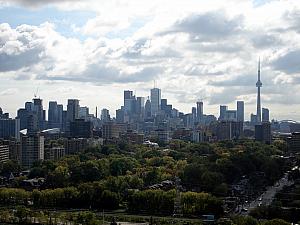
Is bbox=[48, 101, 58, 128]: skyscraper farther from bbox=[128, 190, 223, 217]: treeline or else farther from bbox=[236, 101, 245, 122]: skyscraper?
bbox=[128, 190, 223, 217]: treeline

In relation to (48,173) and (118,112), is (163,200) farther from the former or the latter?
(118,112)

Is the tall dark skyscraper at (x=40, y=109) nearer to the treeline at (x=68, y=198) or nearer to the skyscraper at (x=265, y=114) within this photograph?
the skyscraper at (x=265, y=114)

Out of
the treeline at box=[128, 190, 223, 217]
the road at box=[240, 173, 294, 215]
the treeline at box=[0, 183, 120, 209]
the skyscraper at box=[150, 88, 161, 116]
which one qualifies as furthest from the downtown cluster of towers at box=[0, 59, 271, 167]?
the treeline at box=[128, 190, 223, 217]

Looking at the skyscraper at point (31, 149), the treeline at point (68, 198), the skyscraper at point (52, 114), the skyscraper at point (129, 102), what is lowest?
the treeline at point (68, 198)

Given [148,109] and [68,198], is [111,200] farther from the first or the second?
[148,109]

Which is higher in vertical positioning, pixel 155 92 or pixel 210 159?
pixel 155 92

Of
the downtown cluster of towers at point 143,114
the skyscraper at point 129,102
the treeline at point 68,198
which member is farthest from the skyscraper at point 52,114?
the treeline at point 68,198

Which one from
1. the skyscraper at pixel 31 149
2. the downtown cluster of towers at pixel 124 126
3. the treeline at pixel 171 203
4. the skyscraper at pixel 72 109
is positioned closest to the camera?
the treeline at pixel 171 203

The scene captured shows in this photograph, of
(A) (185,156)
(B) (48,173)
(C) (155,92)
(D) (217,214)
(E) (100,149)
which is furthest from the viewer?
(C) (155,92)

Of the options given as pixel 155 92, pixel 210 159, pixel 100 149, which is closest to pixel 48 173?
pixel 210 159

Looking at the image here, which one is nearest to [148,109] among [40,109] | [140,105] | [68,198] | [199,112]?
[140,105]

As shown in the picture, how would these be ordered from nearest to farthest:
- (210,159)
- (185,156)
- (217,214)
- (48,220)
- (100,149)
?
(48,220) < (217,214) < (210,159) < (185,156) < (100,149)
